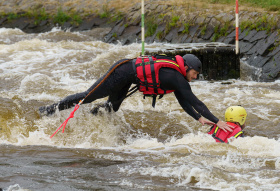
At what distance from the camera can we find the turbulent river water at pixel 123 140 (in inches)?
165

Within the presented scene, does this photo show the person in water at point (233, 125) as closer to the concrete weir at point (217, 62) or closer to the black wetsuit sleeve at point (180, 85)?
the black wetsuit sleeve at point (180, 85)

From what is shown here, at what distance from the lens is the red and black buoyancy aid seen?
5.55 meters

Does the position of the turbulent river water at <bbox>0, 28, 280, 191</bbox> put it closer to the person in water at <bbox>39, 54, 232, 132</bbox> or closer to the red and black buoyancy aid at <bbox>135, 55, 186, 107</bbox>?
the person in water at <bbox>39, 54, 232, 132</bbox>

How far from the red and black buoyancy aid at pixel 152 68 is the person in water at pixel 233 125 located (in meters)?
0.81

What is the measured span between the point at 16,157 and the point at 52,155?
37 centimetres

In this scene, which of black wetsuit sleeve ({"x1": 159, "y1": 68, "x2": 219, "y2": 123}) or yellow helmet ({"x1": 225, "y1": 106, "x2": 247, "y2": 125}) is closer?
black wetsuit sleeve ({"x1": 159, "y1": 68, "x2": 219, "y2": 123})

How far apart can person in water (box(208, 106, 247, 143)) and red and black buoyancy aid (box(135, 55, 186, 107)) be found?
0.81 m

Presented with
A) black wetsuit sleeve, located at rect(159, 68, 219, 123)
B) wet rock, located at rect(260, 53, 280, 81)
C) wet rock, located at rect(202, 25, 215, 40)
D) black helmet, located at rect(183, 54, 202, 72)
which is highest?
black helmet, located at rect(183, 54, 202, 72)

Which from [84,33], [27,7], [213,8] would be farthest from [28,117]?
[27,7]

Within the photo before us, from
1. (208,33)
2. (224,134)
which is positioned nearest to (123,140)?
(224,134)

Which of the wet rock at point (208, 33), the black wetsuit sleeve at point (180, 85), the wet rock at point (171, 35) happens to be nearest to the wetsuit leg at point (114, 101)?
the black wetsuit sleeve at point (180, 85)

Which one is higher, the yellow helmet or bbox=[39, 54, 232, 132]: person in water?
bbox=[39, 54, 232, 132]: person in water

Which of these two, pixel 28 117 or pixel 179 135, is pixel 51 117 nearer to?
pixel 28 117

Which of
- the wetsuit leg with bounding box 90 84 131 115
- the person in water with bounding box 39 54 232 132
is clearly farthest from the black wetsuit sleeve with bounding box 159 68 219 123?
the wetsuit leg with bounding box 90 84 131 115
